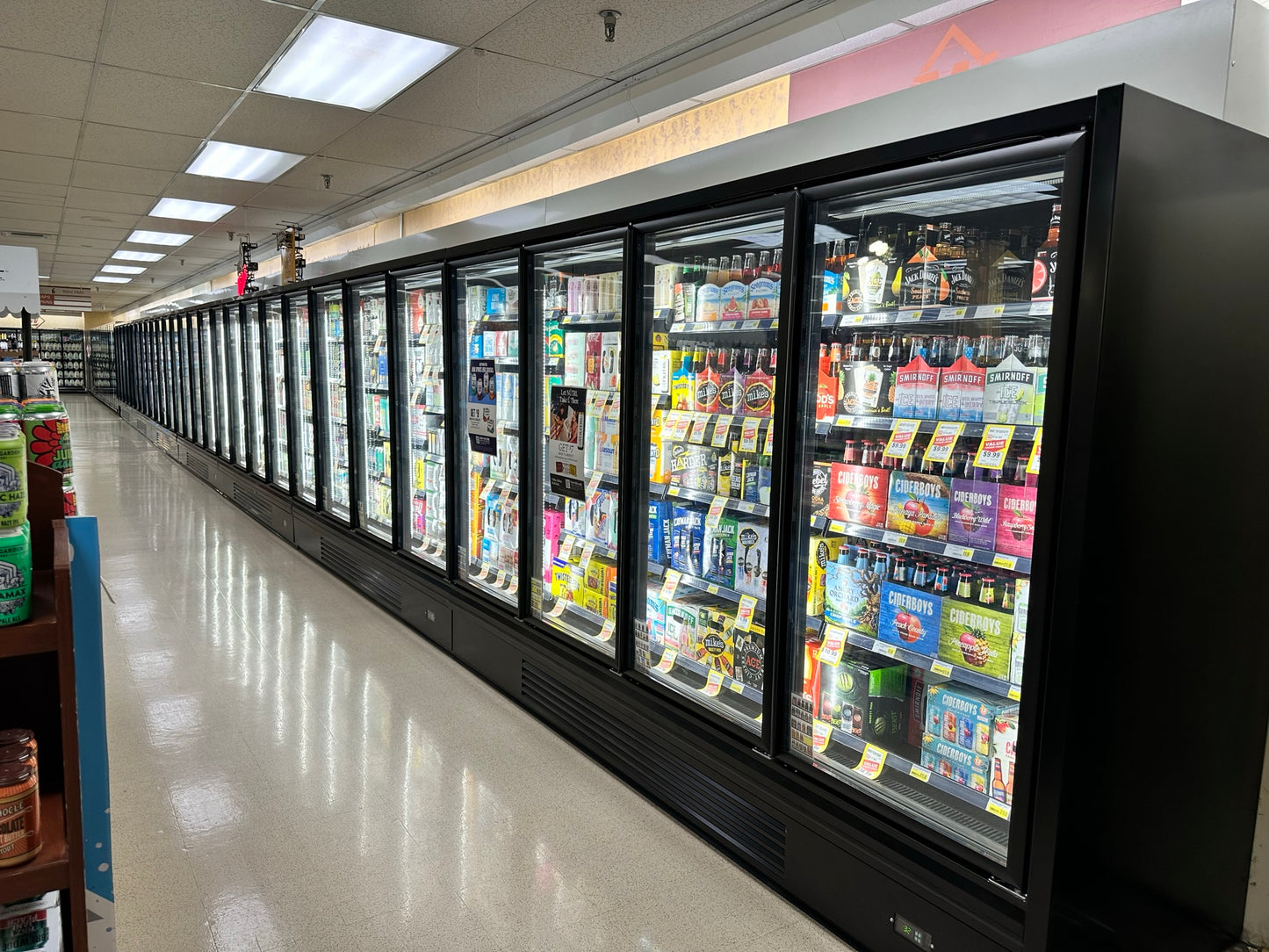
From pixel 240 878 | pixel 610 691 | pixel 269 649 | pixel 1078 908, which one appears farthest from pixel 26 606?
pixel 269 649

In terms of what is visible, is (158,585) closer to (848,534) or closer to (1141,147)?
(848,534)

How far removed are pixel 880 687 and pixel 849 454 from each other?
27.4 inches

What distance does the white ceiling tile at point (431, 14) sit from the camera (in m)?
3.28

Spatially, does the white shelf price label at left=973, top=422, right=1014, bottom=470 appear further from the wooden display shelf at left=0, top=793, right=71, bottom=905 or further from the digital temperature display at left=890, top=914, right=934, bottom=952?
the wooden display shelf at left=0, top=793, right=71, bottom=905

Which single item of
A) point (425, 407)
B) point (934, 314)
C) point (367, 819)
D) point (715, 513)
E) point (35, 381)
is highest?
point (934, 314)

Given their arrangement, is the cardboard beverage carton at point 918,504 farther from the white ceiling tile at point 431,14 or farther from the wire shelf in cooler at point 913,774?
the white ceiling tile at point 431,14

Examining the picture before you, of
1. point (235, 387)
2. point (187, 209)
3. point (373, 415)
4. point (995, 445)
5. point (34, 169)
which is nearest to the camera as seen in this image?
point (995, 445)

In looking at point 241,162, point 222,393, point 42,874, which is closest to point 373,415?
point 241,162

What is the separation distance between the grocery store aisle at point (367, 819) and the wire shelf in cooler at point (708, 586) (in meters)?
0.80

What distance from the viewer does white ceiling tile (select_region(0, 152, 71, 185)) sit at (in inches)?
239

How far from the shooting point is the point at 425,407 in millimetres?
5098

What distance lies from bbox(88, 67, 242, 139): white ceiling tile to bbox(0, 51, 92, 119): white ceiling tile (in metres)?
0.07

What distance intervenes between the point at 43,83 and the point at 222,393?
19.8 ft

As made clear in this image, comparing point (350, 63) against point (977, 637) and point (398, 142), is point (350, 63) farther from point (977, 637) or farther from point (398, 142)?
point (977, 637)
